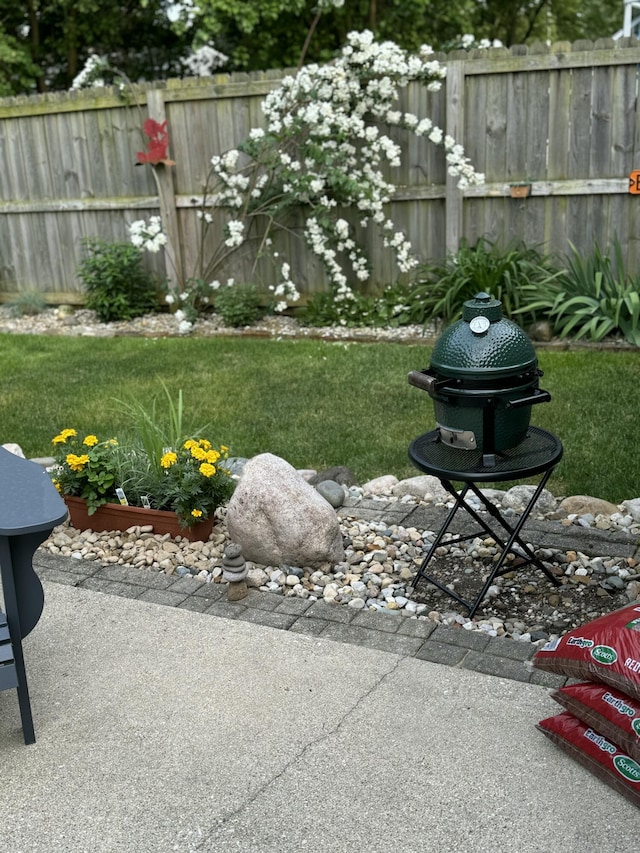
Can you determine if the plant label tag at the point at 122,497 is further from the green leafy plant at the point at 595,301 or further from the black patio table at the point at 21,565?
the green leafy plant at the point at 595,301

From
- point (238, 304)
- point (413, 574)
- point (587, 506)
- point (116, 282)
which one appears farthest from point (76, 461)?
point (116, 282)

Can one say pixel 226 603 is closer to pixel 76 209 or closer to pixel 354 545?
pixel 354 545

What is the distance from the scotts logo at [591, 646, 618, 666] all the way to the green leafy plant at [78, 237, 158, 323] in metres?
7.37

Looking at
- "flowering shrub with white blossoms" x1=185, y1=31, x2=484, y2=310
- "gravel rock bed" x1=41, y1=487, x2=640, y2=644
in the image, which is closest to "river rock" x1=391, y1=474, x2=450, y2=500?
"gravel rock bed" x1=41, y1=487, x2=640, y2=644

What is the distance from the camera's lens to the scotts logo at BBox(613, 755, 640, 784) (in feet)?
7.72

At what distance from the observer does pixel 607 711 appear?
246 cm

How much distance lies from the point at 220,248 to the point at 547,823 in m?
7.42

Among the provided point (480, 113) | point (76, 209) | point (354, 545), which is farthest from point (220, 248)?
point (354, 545)

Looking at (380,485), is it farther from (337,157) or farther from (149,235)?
(149,235)

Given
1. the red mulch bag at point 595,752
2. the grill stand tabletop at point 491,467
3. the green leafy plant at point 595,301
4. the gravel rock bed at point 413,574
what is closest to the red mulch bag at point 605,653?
the red mulch bag at point 595,752

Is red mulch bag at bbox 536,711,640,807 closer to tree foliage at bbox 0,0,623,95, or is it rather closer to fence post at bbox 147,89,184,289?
fence post at bbox 147,89,184,289

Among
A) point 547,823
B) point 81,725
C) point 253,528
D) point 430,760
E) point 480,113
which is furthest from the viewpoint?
point 480,113

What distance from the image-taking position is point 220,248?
29.4 feet

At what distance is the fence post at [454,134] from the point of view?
24.9 feet
